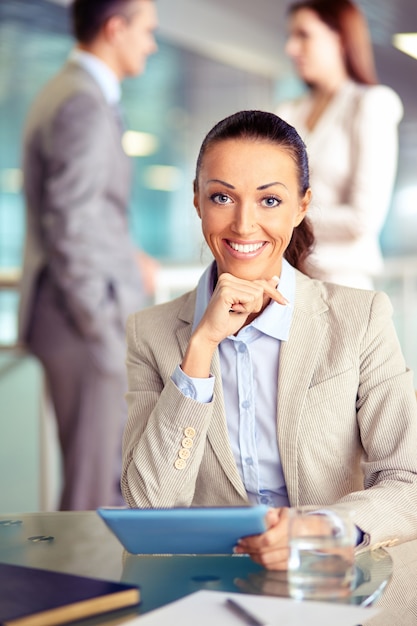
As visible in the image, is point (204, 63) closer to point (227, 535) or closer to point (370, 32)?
point (370, 32)

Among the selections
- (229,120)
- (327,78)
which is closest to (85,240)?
(327,78)

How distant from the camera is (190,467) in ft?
4.96

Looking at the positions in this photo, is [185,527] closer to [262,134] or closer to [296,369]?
[296,369]

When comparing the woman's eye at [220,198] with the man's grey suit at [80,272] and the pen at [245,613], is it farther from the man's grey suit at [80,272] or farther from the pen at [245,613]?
the man's grey suit at [80,272]

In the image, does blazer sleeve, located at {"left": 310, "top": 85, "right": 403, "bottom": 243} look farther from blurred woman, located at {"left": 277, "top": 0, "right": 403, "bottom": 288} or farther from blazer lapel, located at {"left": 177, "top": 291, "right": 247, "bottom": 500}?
blazer lapel, located at {"left": 177, "top": 291, "right": 247, "bottom": 500}

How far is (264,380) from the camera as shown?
161 centimetres

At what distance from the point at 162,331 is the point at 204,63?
18.5 ft

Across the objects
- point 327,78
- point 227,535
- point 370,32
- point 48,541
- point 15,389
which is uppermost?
point 370,32

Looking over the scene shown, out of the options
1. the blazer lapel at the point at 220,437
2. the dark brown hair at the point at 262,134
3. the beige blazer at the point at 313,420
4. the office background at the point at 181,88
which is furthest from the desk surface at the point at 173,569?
the office background at the point at 181,88

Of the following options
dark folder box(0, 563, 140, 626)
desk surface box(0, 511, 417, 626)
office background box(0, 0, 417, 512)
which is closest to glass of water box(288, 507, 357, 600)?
desk surface box(0, 511, 417, 626)

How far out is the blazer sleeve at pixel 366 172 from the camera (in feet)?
9.45

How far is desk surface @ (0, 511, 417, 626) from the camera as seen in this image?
1115 millimetres

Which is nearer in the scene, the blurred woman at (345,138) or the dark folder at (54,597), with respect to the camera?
the dark folder at (54,597)

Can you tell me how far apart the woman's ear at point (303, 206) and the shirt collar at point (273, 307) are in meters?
0.07
